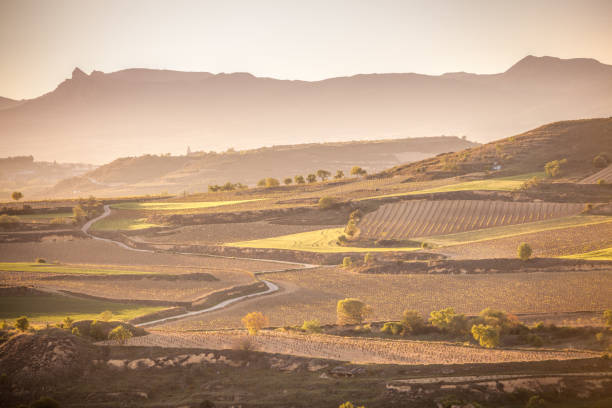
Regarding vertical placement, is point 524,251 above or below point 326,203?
below

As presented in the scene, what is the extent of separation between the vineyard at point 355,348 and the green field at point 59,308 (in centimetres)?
1008

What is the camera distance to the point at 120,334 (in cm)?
3209

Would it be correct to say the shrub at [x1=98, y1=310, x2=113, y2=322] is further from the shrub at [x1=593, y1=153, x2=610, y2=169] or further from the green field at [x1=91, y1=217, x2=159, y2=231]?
→ the shrub at [x1=593, y1=153, x2=610, y2=169]

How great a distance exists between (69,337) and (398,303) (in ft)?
84.5

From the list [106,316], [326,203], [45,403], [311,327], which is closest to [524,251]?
[311,327]

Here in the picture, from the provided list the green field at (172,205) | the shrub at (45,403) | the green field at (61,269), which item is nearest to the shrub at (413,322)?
the shrub at (45,403)

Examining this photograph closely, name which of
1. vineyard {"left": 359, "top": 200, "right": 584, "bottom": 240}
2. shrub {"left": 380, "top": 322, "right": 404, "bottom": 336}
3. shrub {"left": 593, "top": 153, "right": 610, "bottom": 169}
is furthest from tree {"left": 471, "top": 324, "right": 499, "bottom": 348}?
shrub {"left": 593, "top": 153, "right": 610, "bottom": 169}

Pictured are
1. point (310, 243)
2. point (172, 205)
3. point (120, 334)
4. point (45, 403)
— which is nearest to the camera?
point (45, 403)

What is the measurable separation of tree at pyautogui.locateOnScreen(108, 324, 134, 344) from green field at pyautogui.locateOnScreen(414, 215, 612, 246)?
41720 mm

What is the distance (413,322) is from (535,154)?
79284 millimetres

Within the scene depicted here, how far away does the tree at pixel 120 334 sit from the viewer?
32.0 m

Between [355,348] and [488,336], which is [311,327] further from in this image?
[488,336]

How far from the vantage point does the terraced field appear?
82512 mm

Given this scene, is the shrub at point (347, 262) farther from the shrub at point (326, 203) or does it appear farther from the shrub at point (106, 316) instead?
the shrub at point (106, 316)
